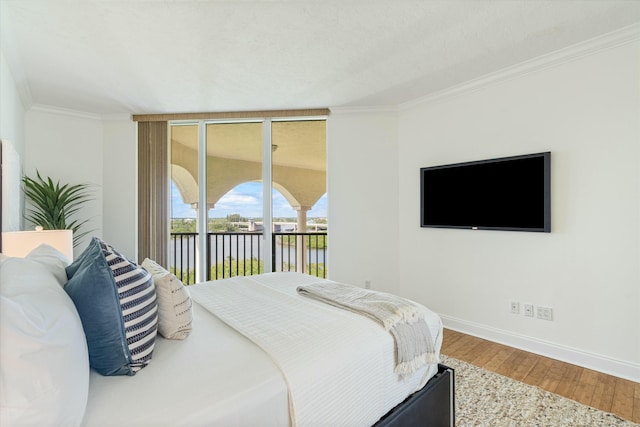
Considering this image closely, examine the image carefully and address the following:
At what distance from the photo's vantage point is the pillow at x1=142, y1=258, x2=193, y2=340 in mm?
1271

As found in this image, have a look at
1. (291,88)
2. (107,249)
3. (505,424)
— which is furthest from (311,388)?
(291,88)

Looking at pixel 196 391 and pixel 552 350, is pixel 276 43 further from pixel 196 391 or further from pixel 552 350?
pixel 552 350

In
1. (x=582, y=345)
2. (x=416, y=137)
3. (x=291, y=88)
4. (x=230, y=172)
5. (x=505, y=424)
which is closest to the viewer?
(x=505, y=424)

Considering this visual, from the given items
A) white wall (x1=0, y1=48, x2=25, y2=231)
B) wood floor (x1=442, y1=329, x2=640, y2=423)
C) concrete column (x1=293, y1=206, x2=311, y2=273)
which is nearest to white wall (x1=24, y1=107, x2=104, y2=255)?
white wall (x1=0, y1=48, x2=25, y2=231)

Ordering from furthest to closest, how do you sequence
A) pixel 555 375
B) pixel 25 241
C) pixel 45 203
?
1. pixel 45 203
2. pixel 555 375
3. pixel 25 241

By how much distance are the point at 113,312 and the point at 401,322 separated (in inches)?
46.8

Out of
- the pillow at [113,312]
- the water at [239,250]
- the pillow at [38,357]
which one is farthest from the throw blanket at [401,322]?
the water at [239,250]

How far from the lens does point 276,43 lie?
7.51ft

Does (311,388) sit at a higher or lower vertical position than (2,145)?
lower

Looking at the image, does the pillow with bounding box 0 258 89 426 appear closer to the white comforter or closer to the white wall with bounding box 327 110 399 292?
the white comforter

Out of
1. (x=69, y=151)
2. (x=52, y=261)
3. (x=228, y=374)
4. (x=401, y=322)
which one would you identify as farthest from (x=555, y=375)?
(x=69, y=151)

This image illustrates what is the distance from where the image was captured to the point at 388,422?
1229 mm

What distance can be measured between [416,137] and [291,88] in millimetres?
1529

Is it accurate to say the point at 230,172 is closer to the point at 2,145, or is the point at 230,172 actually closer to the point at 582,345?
the point at 2,145
